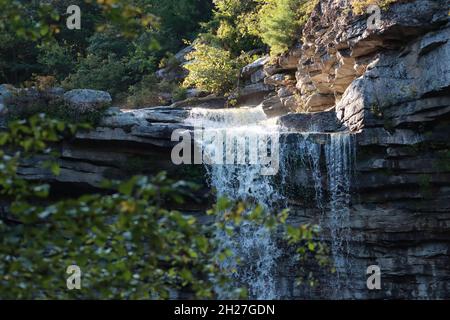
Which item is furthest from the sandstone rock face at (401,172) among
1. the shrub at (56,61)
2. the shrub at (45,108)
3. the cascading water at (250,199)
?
the shrub at (56,61)

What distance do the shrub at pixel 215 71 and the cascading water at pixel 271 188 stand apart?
6048mm

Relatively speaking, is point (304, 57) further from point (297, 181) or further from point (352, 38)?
point (297, 181)

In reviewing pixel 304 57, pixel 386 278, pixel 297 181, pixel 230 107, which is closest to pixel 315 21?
pixel 304 57

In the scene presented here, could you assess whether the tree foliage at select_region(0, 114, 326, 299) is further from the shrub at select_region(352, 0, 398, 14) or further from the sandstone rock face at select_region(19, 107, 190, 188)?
the shrub at select_region(352, 0, 398, 14)

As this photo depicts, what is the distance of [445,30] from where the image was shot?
50.4 feet

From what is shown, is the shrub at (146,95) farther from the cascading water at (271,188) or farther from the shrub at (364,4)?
the shrub at (364,4)

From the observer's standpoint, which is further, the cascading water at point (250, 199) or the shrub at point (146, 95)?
the shrub at point (146, 95)

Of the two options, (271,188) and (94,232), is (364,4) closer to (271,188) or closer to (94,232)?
(271,188)

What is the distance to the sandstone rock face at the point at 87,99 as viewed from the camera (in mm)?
16672

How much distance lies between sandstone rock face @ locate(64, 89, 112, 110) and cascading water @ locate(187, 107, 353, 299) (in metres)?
2.63

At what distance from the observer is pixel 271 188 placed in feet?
53.6

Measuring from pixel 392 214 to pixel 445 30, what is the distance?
440 centimetres

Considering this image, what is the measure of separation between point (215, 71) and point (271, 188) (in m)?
7.63

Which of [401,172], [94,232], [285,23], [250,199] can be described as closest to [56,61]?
[285,23]
